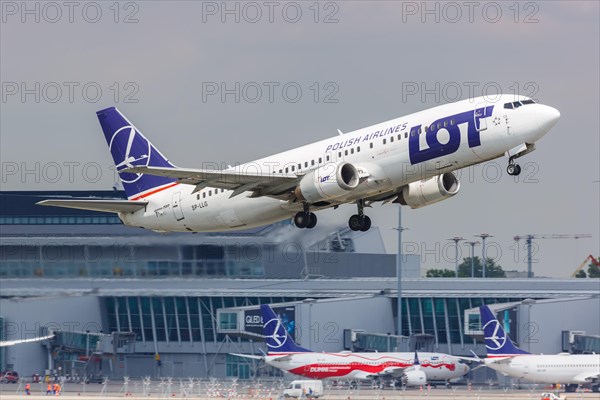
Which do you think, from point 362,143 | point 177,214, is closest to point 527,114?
point 362,143

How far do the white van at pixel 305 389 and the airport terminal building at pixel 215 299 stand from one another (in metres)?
6.78

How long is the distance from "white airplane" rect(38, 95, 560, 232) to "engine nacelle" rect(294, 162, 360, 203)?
0.12 ft

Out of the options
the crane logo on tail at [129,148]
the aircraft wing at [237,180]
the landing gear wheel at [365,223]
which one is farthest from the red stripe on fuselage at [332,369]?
the aircraft wing at [237,180]

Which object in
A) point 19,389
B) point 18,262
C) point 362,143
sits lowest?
point 19,389

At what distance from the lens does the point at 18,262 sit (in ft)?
203

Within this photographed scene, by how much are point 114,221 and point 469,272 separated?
51781mm

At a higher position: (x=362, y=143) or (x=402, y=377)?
(x=362, y=143)

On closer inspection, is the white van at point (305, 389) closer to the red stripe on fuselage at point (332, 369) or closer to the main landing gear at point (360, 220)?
the red stripe on fuselage at point (332, 369)

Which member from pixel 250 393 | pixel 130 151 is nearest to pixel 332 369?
pixel 250 393

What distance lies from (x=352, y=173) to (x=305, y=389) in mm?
19582

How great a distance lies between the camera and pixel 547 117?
44.7m

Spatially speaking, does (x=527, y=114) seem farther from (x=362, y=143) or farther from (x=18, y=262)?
(x=18, y=262)

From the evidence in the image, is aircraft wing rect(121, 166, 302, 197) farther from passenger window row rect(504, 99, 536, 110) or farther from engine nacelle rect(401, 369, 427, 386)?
engine nacelle rect(401, 369, 427, 386)

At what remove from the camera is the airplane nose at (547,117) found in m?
44.7
